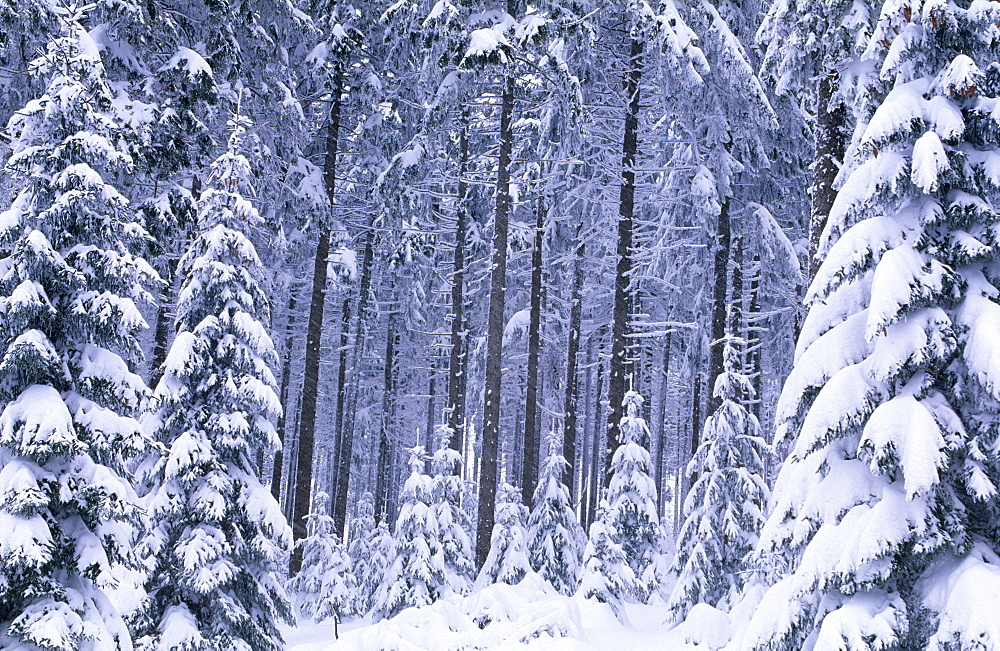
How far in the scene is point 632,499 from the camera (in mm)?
16391

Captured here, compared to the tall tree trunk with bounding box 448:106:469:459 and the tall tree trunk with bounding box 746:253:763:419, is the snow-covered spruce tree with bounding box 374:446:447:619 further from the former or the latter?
the tall tree trunk with bounding box 746:253:763:419

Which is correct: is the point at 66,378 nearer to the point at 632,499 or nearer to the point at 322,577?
the point at 632,499

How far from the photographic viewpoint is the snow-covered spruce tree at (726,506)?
13.9 metres

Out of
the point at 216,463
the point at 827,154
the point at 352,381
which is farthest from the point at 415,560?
the point at 352,381

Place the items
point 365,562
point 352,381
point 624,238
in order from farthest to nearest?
1. point 352,381
2. point 365,562
3. point 624,238

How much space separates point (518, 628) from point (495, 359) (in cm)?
667

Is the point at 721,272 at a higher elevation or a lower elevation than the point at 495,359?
higher

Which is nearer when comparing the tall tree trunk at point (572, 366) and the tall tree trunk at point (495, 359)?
the tall tree trunk at point (495, 359)

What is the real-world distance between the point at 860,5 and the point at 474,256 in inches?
659

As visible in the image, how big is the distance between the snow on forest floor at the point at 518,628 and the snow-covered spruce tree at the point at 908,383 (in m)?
4.92

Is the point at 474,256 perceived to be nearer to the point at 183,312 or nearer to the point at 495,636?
the point at 183,312

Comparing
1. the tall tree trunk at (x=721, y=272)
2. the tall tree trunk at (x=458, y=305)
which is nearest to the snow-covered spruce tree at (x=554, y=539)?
the tall tree trunk at (x=458, y=305)

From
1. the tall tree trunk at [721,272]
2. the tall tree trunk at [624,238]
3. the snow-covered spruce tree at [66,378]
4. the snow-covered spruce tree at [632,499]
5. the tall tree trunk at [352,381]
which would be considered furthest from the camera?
the tall tree trunk at [352,381]

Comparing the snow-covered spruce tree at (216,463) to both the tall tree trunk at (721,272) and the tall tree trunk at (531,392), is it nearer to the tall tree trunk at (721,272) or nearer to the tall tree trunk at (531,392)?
the tall tree trunk at (531,392)
